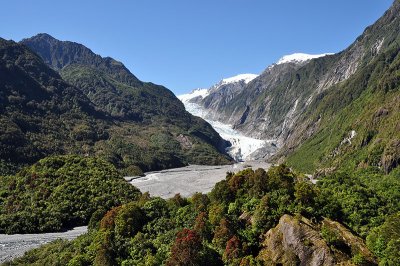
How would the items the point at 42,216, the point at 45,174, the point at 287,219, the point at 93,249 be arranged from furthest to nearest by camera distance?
the point at 45,174
the point at 42,216
the point at 93,249
the point at 287,219

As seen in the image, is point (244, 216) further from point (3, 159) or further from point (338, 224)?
point (3, 159)

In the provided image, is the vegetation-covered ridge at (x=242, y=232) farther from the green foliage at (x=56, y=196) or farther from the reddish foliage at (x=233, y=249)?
the green foliage at (x=56, y=196)

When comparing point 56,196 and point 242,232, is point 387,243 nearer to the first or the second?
point 242,232

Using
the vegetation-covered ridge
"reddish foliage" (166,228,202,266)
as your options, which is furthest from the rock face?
"reddish foliage" (166,228,202,266)

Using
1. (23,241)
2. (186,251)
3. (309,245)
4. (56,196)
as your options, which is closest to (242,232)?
(186,251)

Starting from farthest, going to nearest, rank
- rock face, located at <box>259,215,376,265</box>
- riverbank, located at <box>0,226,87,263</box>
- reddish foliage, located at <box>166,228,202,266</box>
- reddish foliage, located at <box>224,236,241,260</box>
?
1. riverbank, located at <box>0,226,87,263</box>
2. reddish foliage, located at <box>224,236,241,260</box>
3. reddish foliage, located at <box>166,228,202,266</box>
4. rock face, located at <box>259,215,376,265</box>

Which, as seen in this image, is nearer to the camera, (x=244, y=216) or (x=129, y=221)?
(x=244, y=216)

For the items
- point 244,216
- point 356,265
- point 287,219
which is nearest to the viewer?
point 356,265

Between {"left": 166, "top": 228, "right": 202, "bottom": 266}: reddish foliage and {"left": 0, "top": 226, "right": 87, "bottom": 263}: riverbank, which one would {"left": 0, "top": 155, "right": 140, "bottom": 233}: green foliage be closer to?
{"left": 0, "top": 226, "right": 87, "bottom": 263}: riverbank

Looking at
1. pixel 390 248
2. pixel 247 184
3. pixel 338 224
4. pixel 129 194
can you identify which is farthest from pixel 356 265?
pixel 129 194

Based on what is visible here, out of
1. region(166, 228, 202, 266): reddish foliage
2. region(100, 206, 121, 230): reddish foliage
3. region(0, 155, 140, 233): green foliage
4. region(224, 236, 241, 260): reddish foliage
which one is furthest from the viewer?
region(0, 155, 140, 233): green foliage
